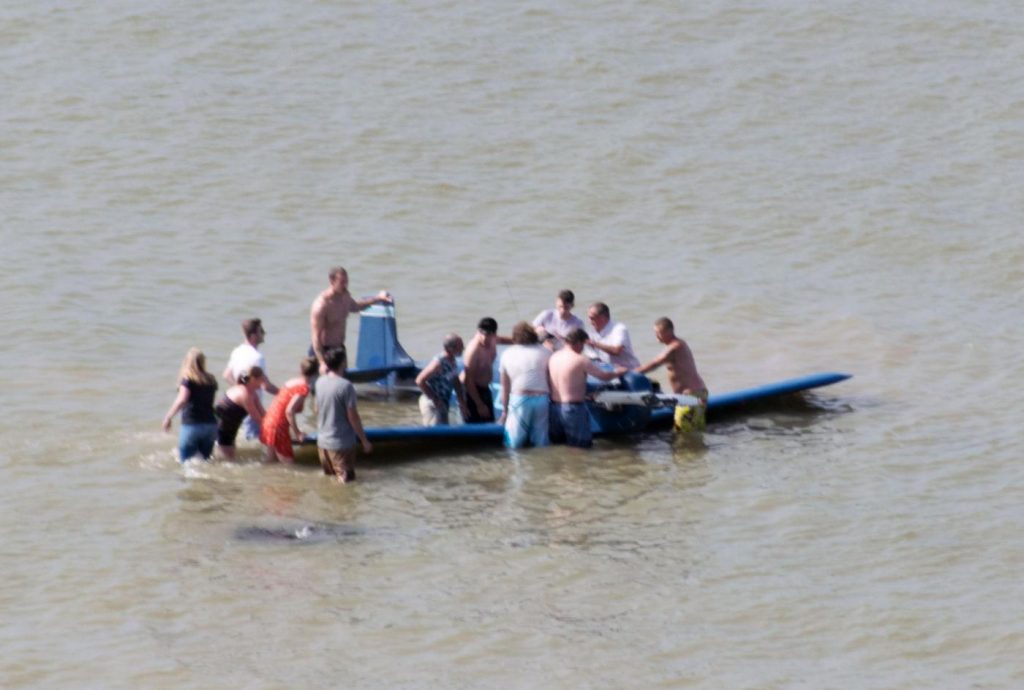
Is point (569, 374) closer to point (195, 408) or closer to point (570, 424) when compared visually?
point (570, 424)

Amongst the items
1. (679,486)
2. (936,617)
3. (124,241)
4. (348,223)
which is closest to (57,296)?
(124,241)

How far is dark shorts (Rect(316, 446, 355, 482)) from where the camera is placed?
50.3 ft

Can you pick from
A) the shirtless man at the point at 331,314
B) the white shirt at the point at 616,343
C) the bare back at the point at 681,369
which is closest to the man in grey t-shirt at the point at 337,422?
the shirtless man at the point at 331,314

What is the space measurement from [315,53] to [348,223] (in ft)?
21.2

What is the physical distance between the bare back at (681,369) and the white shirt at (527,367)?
1350 millimetres

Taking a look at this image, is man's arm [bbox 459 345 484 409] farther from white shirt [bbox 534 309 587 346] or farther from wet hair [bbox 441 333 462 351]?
white shirt [bbox 534 309 587 346]

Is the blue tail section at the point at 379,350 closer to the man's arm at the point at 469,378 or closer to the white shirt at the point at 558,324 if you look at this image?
the man's arm at the point at 469,378

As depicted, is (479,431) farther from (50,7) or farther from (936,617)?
(50,7)

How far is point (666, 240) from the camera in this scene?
24062 millimetres

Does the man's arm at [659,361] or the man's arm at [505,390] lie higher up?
the man's arm at [659,361]

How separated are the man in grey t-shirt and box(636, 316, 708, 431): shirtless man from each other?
307cm

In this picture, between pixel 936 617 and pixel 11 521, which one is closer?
pixel 936 617

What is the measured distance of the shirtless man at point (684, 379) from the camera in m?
17.0

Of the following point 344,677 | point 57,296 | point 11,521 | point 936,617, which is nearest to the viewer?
point 344,677
